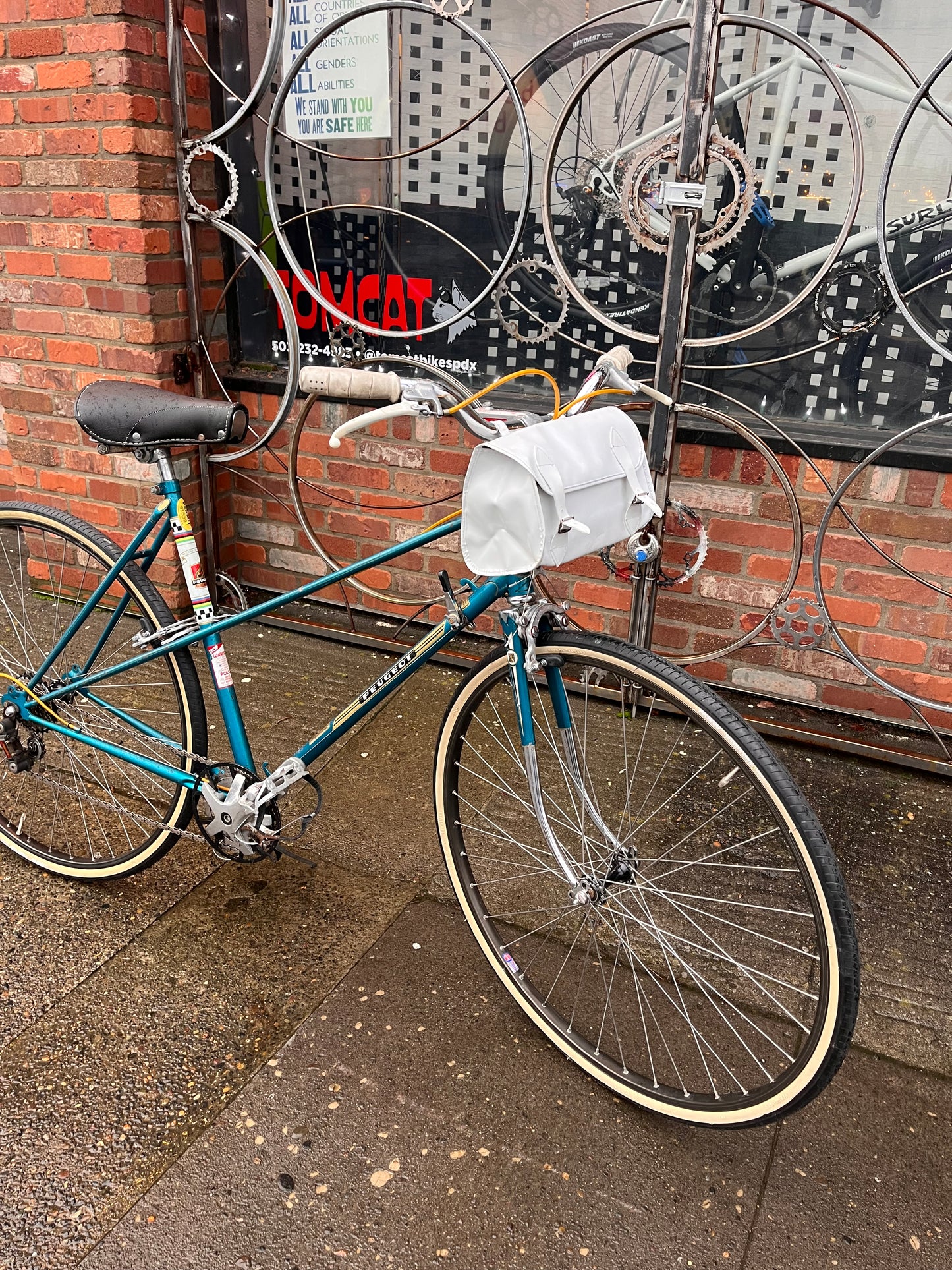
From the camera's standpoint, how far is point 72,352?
380 centimetres

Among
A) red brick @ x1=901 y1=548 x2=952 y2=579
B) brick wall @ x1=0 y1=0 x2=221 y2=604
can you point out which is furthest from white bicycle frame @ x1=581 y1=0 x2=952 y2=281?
brick wall @ x1=0 y1=0 x2=221 y2=604

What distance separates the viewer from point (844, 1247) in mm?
1797

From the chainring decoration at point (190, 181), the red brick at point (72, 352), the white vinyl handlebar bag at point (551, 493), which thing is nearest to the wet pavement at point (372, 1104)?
the white vinyl handlebar bag at point (551, 493)

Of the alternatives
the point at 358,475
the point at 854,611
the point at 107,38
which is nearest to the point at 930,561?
the point at 854,611

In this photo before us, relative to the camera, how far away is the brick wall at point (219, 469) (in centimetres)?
314

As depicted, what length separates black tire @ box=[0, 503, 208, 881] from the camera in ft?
8.14

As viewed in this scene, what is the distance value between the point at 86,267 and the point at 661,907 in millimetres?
2927

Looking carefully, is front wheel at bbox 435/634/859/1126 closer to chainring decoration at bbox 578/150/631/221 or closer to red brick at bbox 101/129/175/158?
chainring decoration at bbox 578/150/631/221

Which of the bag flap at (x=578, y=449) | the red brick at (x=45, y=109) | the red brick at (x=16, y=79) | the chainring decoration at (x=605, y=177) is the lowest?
the bag flap at (x=578, y=449)

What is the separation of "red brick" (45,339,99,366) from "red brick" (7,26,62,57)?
0.93 m

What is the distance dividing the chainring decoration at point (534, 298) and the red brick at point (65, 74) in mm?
1538

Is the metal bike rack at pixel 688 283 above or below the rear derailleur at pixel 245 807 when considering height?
above

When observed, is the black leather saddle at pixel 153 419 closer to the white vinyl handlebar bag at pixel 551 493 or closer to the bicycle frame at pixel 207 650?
the bicycle frame at pixel 207 650

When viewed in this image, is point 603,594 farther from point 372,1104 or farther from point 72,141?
point 72,141
